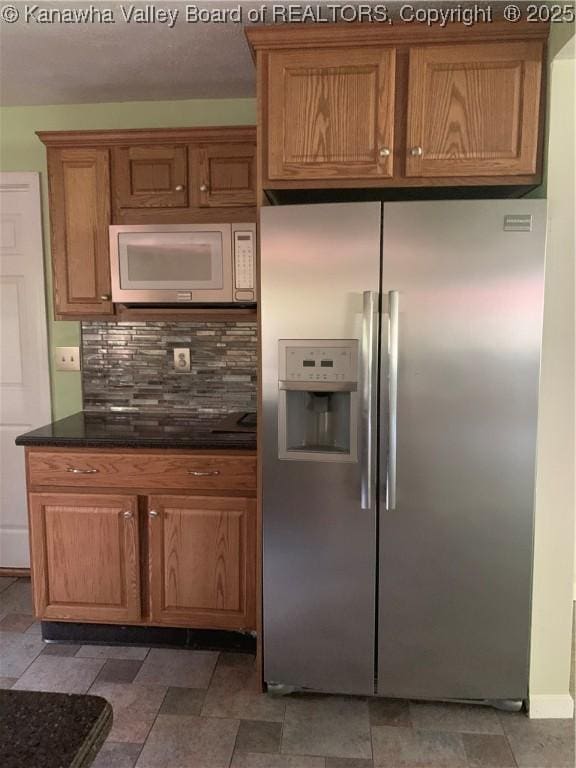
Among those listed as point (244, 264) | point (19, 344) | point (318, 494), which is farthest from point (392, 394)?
point (19, 344)

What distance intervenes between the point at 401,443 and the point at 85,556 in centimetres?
141

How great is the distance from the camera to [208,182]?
2.41 m

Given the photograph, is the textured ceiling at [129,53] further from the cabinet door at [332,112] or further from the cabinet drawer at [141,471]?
the cabinet drawer at [141,471]

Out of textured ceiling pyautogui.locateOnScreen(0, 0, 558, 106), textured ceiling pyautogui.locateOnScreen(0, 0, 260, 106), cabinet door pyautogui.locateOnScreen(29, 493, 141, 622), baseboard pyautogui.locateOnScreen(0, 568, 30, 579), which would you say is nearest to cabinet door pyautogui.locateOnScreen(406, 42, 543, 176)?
textured ceiling pyautogui.locateOnScreen(0, 0, 558, 106)

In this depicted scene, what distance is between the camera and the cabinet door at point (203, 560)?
2203 millimetres

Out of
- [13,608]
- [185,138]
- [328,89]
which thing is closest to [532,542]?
[328,89]

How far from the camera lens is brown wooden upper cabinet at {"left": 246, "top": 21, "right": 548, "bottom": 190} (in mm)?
1777

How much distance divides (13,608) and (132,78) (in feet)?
8.43

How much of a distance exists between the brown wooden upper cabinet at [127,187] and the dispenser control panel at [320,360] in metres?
0.84

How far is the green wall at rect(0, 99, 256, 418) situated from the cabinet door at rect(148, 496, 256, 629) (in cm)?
103

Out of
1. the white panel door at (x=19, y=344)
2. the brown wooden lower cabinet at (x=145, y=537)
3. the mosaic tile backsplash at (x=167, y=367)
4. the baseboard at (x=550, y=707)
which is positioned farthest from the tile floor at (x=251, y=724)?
the mosaic tile backsplash at (x=167, y=367)

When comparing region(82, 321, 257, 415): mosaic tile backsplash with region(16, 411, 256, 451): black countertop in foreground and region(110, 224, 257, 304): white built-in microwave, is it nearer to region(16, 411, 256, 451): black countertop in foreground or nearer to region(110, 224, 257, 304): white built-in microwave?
region(16, 411, 256, 451): black countertop in foreground

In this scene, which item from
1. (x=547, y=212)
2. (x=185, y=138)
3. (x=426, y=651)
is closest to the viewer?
(x=547, y=212)

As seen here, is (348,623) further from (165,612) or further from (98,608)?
(98,608)
